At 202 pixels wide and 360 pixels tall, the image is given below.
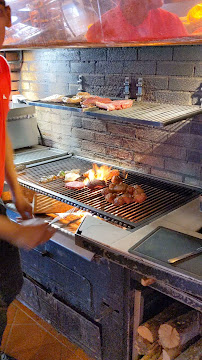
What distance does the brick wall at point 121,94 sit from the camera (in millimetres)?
2731

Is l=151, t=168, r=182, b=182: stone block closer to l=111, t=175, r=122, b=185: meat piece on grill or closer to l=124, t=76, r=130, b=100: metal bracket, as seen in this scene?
l=111, t=175, r=122, b=185: meat piece on grill

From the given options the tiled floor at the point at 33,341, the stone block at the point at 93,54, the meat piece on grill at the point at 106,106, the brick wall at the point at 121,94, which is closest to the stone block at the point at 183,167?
the brick wall at the point at 121,94

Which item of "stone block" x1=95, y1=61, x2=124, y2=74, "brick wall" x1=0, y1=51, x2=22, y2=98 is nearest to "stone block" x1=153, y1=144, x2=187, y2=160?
"stone block" x1=95, y1=61, x2=124, y2=74

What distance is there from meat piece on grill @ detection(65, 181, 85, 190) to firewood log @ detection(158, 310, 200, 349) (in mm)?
1291

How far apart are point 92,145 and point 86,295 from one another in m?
1.71

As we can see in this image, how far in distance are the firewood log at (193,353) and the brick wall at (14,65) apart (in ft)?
11.8

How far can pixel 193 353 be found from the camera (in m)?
2.20

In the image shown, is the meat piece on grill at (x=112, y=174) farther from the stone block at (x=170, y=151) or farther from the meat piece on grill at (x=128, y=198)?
the meat piece on grill at (x=128, y=198)

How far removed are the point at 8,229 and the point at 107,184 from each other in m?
1.28

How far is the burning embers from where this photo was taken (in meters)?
2.63

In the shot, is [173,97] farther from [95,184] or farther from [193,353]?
[193,353]

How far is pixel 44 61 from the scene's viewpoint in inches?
154

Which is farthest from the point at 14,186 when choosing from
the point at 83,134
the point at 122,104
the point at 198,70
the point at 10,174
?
the point at 198,70

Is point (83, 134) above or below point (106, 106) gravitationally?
below
